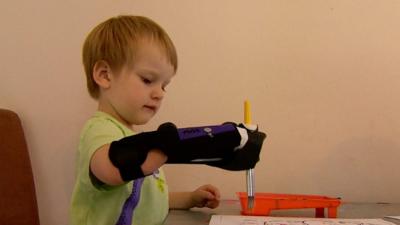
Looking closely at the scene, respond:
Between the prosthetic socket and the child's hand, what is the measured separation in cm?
28

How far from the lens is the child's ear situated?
0.60 metres

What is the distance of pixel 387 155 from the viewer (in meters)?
0.89

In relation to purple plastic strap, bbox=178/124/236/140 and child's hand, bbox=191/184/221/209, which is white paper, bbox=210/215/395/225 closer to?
child's hand, bbox=191/184/221/209

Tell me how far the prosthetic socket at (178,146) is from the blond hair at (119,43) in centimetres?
18

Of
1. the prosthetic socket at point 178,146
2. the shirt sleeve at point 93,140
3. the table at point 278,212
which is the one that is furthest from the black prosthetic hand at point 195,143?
the table at point 278,212

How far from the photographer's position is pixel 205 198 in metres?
0.73

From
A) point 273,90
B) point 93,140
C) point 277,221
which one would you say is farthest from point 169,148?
point 273,90

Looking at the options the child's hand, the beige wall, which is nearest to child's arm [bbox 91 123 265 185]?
the child's hand

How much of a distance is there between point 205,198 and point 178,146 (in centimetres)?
32

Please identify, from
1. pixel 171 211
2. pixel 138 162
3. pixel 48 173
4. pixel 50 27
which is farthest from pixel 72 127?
pixel 138 162

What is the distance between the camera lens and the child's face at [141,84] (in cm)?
58

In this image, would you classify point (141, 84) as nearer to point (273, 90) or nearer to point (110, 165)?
point (110, 165)

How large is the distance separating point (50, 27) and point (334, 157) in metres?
0.70

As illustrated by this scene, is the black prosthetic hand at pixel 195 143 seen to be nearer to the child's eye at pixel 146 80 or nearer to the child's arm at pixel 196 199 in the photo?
the child's eye at pixel 146 80
